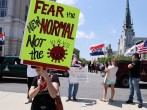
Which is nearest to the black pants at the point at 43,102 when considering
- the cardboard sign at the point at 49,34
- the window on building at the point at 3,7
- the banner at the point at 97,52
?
the cardboard sign at the point at 49,34

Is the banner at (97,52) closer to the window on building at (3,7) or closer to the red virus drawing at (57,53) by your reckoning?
the red virus drawing at (57,53)

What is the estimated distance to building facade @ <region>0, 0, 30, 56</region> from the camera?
80.1 meters

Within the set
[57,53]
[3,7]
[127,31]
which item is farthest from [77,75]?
[127,31]

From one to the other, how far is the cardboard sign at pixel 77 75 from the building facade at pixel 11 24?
70159mm

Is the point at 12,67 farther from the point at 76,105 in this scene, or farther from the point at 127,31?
the point at 127,31

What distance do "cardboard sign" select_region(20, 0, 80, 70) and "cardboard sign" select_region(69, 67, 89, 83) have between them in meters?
7.31

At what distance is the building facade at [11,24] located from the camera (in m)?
80.1

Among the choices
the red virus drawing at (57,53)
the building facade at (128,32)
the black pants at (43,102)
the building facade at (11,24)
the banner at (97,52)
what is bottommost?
the black pants at (43,102)

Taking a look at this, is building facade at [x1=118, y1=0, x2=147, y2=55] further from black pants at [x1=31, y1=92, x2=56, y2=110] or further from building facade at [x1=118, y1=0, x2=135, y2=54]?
black pants at [x1=31, y1=92, x2=56, y2=110]

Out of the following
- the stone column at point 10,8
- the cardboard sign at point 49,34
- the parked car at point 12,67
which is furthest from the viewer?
the stone column at point 10,8

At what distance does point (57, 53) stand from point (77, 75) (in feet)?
24.7

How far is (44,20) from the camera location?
3.81 metres

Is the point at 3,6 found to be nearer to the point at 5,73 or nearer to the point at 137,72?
the point at 5,73

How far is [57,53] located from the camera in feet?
12.6
